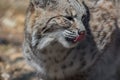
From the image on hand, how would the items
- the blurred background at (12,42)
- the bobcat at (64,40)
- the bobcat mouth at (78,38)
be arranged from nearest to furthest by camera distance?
the bobcat mouth at (78,38)
the bobcat at (64,40)
the blurred background at (12,42)

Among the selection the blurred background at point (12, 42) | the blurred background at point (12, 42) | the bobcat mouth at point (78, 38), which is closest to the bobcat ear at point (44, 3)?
the bobcat mouth at point (78, 38)

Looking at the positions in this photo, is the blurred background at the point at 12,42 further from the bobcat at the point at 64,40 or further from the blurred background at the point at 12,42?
the bobcat at the point at 64,40

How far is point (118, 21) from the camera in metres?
7.18

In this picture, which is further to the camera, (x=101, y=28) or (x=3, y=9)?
(x=3, y=9)

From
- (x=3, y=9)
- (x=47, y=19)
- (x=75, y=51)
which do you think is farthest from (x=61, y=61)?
(x=3, y=9)

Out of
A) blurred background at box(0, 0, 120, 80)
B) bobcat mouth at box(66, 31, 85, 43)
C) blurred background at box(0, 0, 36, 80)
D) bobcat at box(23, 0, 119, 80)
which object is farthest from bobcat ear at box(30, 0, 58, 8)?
blurred background at box(0, 0, 36, 80)

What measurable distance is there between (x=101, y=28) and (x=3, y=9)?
4469 mm

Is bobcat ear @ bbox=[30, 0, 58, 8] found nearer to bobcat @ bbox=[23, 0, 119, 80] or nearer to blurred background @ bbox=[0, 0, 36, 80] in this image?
bobcat @ bbox=[23, 0, 119, 80]

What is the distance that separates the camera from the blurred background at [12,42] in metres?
8.11

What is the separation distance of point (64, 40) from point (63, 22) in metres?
0.24

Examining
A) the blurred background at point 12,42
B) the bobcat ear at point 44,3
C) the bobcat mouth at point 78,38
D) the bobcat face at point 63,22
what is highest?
the blurred background at point 12,42

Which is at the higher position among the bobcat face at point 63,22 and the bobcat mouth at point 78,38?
the bobcat face at point 63,22

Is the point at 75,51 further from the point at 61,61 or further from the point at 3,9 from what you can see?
the point at 3,9

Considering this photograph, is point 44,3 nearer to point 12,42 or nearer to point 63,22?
point 63,22
